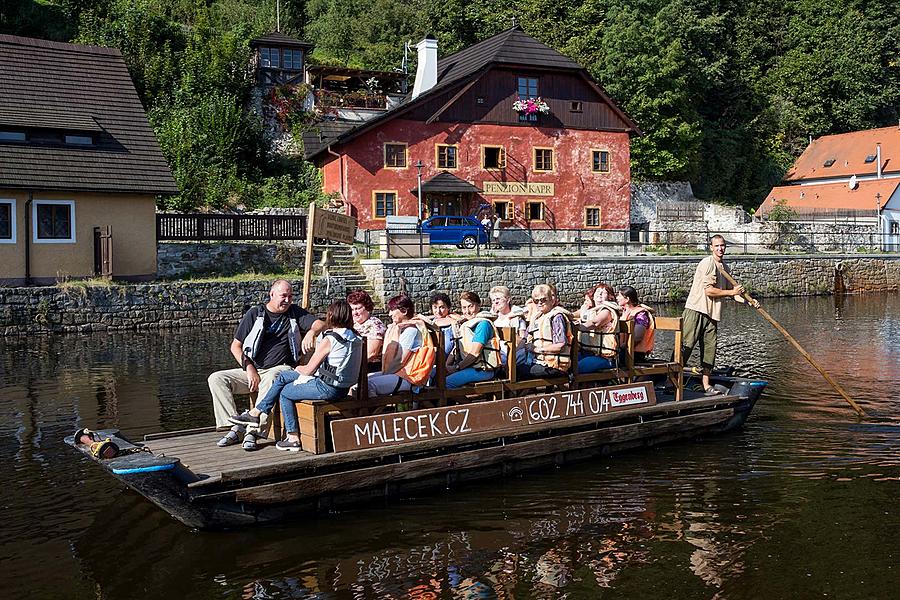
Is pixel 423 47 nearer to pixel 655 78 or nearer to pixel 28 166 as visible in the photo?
pixel 655 78

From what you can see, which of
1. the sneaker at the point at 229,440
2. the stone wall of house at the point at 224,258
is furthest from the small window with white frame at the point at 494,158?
the sneaker at the point at 229,440

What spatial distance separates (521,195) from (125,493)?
1359 inches

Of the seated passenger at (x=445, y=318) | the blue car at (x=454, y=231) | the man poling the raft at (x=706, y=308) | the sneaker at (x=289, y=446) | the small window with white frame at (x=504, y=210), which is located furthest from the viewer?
the small window with white frame at (x=504, y=210)

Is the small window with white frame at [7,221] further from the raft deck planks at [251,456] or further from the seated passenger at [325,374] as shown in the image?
the seated passenger at [325,374]

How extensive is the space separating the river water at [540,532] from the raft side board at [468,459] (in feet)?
0.90

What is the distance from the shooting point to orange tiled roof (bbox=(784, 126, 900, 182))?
59.5 m

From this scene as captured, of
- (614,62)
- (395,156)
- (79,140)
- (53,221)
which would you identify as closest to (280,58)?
(395,156)

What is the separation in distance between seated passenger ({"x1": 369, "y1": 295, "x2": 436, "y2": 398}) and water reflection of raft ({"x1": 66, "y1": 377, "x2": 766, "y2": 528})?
364 millimetres

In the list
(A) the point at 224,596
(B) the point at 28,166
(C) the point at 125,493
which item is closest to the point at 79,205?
(B) the point at 28,166

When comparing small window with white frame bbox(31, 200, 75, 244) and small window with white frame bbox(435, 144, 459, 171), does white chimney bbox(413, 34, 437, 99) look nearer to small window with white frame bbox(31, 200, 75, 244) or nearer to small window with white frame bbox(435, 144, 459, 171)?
small window with white frame bbox(435, 144, 459, 171)

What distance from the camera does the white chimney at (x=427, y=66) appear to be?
43.9 m

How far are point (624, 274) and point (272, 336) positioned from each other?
26.6 metres

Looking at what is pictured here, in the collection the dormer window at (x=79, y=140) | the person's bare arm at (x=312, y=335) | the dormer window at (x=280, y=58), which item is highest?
the dormer window at (x=280, y=58)

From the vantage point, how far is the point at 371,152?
40.2 m
